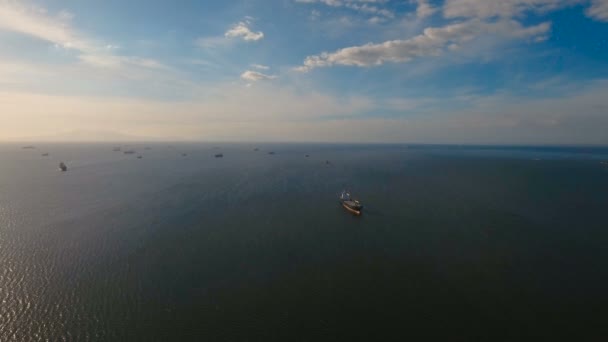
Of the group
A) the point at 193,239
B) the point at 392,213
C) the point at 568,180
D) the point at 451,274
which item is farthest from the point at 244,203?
the point at 568,180

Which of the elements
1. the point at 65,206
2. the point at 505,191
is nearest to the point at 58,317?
the point at 65,206

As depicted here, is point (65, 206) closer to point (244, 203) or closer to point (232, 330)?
point (244, 203)

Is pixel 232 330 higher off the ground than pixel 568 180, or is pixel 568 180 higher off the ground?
pixel 568 180

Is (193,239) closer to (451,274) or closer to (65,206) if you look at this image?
(451,274)

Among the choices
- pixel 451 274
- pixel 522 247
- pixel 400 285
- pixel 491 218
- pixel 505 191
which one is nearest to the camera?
pixel 400 285

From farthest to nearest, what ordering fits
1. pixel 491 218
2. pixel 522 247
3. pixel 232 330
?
pixel 491 218
pixel 522 247
pixel 232 330

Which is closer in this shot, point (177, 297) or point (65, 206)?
point (177, 297)
